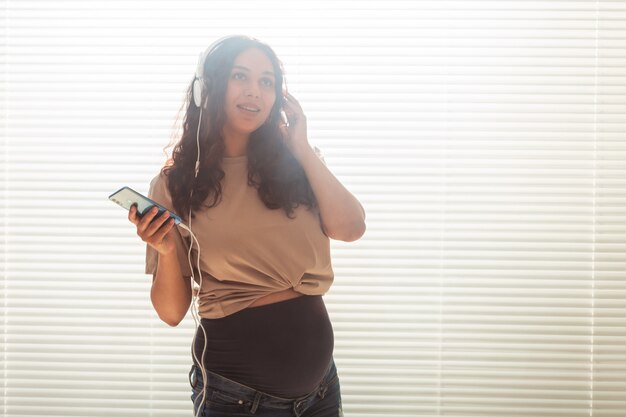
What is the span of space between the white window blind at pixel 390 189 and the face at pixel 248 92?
1.72 feet

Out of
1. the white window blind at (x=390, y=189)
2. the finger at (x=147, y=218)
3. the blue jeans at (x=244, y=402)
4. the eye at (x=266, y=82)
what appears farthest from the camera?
the white window blind at (x=390, y=189)

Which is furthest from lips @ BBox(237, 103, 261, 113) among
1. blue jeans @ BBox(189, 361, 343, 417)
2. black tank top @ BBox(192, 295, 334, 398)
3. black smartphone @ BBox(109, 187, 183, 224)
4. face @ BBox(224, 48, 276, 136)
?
blue jeans @ BBox(189, 361, 343, 417)

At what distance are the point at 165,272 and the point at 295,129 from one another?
471mm

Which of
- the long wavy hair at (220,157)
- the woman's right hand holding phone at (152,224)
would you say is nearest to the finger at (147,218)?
the woman's right hand holding phone at (152,224)

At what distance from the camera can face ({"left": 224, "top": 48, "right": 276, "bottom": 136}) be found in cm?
145

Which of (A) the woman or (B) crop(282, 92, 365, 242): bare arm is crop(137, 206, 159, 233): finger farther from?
(B) crop(282, 92, 365, 242): bare arm

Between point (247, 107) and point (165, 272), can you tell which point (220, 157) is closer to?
point (247, 107)

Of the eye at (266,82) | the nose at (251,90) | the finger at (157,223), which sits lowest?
the finger at (157,223)

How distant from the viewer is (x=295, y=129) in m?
1.51

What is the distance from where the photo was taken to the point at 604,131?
6.52 feet

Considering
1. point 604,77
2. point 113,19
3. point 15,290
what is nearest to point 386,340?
point 604,77

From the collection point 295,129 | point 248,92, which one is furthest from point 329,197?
point 248,92

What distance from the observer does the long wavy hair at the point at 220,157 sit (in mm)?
1430

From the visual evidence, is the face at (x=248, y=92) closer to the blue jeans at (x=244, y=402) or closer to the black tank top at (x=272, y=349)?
the black tank top at (x=272, y=349)
